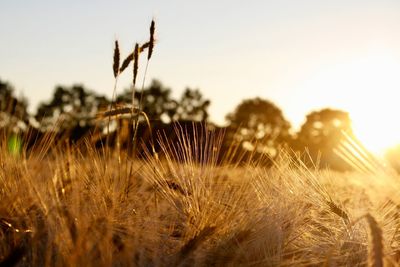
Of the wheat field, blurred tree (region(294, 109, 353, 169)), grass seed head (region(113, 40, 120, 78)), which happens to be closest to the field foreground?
the wheat field

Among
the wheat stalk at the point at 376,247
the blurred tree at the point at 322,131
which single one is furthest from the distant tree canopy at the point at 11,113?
the blurred tree at the point at 322,131

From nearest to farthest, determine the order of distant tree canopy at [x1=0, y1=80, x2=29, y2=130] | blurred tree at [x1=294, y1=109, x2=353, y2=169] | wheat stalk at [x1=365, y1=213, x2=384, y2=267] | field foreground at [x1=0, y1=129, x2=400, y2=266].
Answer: wheat stalk at [x1=365, y1=213, x2=384, y2=267] → field foreground at [x1=0, y1=129, x2=400, y2=266] → distant tree canopy at [x1=0, y1=80, x2=29, y2=130] → blurred tree at [x1=294, y1=109, x2=353, y2=169]

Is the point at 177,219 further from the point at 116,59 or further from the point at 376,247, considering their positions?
the point at 376,247

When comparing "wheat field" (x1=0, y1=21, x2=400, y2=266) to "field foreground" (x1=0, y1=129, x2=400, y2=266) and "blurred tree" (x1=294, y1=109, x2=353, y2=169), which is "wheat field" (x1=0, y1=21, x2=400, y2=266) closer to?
"field foreground" (x1=0, y1=129, x2=400, y2=266)

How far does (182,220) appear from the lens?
2.54 meters

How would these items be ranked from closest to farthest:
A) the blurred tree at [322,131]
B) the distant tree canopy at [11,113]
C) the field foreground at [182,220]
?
the field foreground at [182,220]
the distant tree canopy at [11,113]
the blurred tree at [322,131]

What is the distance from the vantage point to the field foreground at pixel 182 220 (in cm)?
186

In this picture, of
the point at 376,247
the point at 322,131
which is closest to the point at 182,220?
the point at 376,247

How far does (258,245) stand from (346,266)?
14.1 inches

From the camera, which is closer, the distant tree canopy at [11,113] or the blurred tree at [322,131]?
the distant tree canopy at [11,113]

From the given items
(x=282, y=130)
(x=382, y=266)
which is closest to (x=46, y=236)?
(x=382, y=266)

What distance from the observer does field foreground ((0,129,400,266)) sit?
186 cm

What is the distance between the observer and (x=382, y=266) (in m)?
1.50

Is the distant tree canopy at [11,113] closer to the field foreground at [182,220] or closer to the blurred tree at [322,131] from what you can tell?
the field foreground at [182,220]
